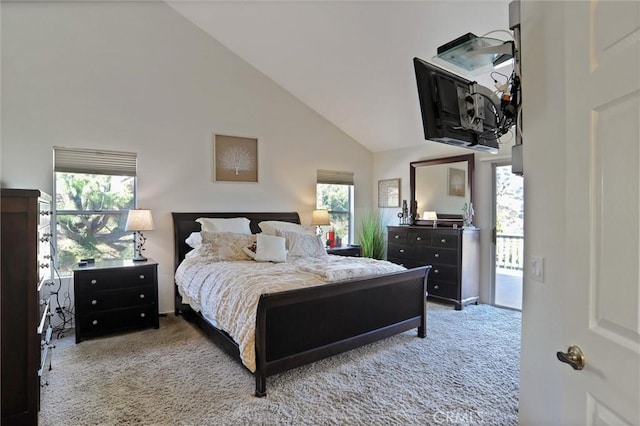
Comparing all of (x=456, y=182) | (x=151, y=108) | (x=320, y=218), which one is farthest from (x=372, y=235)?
(x=151, y=108)

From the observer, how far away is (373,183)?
20.5 feet

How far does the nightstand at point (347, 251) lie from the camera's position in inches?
200

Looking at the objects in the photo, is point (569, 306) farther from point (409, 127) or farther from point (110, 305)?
point (409, 127)

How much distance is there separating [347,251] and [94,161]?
3.43 meters

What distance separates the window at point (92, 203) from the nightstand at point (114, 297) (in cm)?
34

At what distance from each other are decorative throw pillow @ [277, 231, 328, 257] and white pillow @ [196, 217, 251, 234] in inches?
20.0

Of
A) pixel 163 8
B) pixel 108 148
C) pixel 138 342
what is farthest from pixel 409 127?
pixel 138 342

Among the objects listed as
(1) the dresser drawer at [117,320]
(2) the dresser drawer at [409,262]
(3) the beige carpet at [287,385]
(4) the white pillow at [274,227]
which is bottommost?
(3) the beige carpet at [287,385]

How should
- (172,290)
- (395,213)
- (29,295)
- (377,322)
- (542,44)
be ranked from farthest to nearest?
(395,213), (172,290), (377,322), (29,295), (542,44)

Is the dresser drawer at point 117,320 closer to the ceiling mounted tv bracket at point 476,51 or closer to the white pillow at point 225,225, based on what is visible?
the white pillow at point 225,225

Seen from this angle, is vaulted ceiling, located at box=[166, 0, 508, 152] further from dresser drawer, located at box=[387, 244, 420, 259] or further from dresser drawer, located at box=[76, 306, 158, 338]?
dresser drawer, located at box=[76, 306, 158, 338]

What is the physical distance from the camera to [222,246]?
381 centimetres

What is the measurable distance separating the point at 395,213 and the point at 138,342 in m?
4.12

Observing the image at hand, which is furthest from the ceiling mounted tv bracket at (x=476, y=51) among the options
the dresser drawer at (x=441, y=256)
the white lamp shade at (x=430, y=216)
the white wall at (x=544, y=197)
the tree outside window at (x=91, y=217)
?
the tree outside window at (x=91, y=217)
